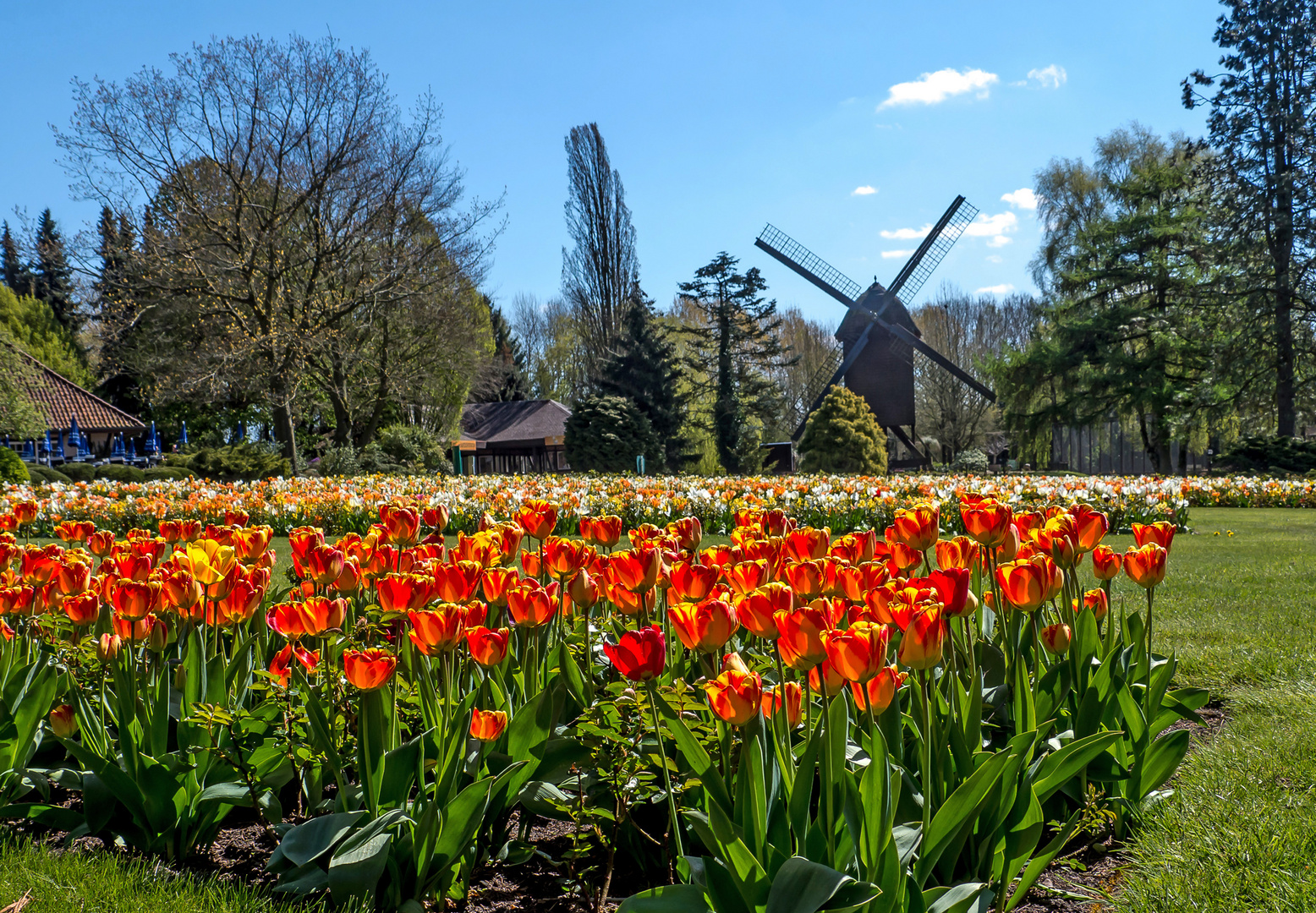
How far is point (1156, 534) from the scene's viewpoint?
7.31 ft

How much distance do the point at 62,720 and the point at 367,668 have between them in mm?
1138

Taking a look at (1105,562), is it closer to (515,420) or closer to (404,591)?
(404,591)

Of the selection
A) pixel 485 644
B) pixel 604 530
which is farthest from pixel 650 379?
pixel 485 644

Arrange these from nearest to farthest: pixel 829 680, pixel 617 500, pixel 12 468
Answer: pixel 829 680 < pixel 617 500 < pixel 12 468

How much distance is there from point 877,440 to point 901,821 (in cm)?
2061

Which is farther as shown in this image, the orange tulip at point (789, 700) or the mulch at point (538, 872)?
the mulch at point (538, 872)

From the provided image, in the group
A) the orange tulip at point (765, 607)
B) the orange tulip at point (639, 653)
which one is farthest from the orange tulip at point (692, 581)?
the orange tulip at point (639, 653)

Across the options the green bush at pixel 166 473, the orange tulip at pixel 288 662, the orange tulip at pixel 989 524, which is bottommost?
the orange tulip at pixel 288 662

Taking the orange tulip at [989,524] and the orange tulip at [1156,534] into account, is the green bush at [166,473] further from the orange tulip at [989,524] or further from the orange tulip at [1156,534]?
the orange tulip at [1156,534]

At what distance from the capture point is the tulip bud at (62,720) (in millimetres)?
2154

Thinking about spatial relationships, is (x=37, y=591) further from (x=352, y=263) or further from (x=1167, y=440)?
(x=1167, y=440)

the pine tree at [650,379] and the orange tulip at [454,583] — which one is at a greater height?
the pine tree at [650,379]

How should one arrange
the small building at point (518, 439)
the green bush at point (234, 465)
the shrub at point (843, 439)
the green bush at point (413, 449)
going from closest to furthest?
1. the green bush at point (234, 465)
2. the shrub at point (843, 439)
3. the green bush at point (413, 449)
4. the small building at point (518, 439)

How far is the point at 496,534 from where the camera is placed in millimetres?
2574
